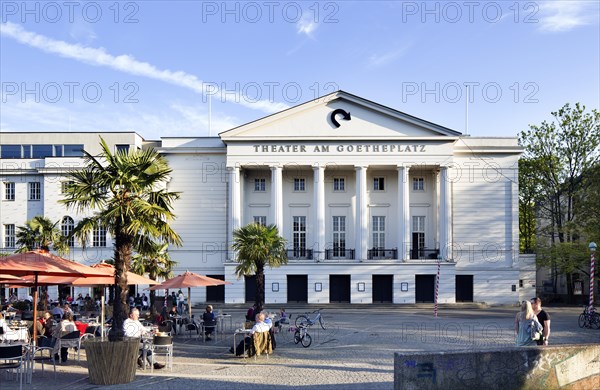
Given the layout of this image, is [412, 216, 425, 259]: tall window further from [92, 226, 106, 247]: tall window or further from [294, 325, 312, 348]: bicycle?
[294, 325, 312, 348]: bicycle

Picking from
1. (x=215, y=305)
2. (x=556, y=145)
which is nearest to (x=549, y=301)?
(x=556, y=145)

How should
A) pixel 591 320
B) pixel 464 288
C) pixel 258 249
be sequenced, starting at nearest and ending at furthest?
pixel 258 249, pixel 591 320, pixel 464 288

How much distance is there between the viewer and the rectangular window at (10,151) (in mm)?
53594

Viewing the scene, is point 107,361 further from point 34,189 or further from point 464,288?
point 34,189

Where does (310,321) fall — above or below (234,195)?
below

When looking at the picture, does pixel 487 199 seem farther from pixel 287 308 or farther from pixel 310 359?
pixel 310 359

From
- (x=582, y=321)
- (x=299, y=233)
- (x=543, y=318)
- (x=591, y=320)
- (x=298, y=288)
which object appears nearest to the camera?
(x=543, y=318)

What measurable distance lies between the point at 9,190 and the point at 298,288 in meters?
25.1

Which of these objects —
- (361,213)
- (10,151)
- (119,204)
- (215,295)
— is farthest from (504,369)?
(10,151)

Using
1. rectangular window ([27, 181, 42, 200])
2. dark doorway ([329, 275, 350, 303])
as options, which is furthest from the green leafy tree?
rectangular window ([27, 181, 42, 200])

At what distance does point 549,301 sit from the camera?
52.1 m

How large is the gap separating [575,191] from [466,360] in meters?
42.2

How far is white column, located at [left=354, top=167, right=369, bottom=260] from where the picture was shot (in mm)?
47031

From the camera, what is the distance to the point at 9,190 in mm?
50406
